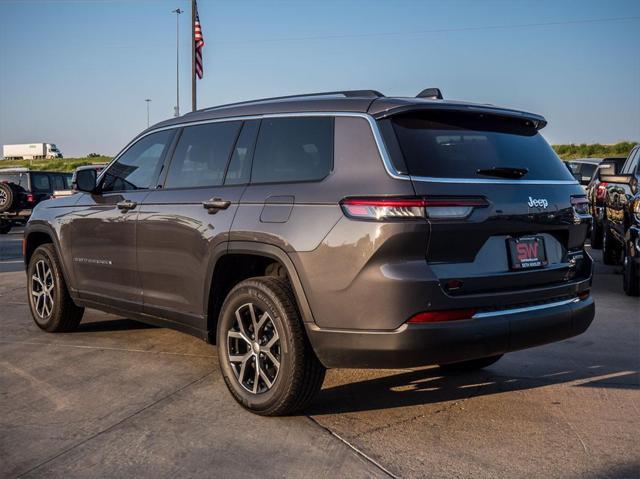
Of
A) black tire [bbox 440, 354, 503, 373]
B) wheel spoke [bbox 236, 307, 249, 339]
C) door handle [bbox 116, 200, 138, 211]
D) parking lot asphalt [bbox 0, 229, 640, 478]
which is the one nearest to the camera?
parking lot asphalt [bbox 0, 229, 640, 478]

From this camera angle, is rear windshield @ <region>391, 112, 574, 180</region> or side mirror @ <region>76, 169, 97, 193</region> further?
side mirror @ <region>76, 169, 97, 193</region>

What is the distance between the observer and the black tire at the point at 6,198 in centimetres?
1972

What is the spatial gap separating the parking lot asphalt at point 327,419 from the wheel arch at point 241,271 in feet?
1.79

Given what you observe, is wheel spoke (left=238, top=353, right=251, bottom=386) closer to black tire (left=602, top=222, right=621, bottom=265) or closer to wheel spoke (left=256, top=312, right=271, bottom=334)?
wheel spoke (left=256, top=312, right=271, bottom=334)

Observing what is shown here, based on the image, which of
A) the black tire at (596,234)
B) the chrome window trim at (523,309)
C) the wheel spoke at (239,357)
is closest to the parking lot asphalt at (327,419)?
the wheel spoke at (239,357)

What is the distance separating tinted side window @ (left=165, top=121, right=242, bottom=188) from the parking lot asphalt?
135cm

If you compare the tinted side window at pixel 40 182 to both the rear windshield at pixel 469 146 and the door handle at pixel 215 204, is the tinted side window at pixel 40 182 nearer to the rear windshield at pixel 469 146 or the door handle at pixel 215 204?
the door handle at pixel 215 204

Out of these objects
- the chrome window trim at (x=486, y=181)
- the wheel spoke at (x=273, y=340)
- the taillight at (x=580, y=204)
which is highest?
the chrome window trim at (x=486, y=181)

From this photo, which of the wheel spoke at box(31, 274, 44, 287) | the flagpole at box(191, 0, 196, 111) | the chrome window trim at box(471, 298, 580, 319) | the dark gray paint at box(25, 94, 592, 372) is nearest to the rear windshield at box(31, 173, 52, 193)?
the flagpole at box(191, 0, 196, 111)

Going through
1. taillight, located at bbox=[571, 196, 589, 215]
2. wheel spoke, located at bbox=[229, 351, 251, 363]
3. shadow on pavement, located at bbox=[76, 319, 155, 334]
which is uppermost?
taillight, located at bbox=[571, 196, 589, 215]

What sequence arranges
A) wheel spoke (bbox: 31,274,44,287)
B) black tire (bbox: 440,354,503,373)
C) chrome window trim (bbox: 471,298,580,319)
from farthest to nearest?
1. wheel spoke (bbox: 31,274,44,287)
2. black tire (bbox: 440,354,503,373)
3. chrome window trim (bbox: 471,298,580,319)

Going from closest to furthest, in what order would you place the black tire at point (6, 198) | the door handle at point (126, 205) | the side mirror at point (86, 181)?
the door handle at point (126, 205) < the side mirror at point (86, 181) < the black tire at point (6, 198)

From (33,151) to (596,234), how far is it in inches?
3112

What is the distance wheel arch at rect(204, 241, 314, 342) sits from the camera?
3965 mm
